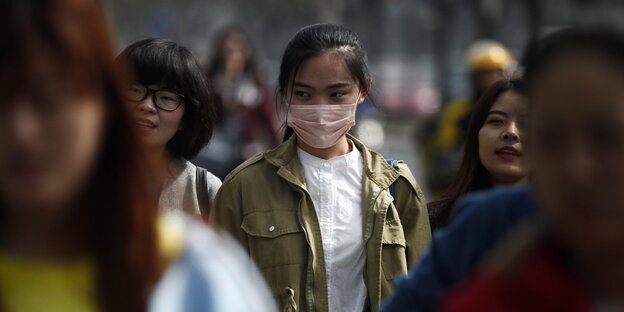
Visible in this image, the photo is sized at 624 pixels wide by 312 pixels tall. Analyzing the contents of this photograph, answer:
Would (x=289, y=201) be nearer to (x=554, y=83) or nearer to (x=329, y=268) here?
(x=329, y=268)

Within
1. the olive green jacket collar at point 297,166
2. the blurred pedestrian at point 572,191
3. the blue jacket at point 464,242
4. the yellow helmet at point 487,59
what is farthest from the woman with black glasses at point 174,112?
the yellow helmet at point 487,59

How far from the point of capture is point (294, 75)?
4637 mm

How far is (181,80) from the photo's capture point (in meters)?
4.71

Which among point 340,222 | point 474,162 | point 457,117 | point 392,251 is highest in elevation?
point 474,162

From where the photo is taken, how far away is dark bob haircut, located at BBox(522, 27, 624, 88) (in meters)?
1.76

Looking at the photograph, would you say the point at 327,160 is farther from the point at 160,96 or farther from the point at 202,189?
the point at 160,96

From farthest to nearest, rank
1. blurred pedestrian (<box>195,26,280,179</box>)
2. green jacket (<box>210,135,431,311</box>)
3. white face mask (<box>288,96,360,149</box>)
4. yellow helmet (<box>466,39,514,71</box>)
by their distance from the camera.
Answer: yellow helmet (<box>466,39,514,71</box>) → blurred pedestrian (<box>195,26,280,179</box>) → white face mask (<box>288,96,360,149</box>) → green jacket (<box>210,135,431,311</box>)

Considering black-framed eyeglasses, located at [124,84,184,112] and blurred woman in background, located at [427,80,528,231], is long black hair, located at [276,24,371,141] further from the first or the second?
blurred woman in background, located at [427,80,528,231]

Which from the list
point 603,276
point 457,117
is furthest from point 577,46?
point 457,117

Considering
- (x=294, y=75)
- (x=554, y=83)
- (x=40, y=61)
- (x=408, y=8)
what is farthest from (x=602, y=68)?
(x=408, y=8)

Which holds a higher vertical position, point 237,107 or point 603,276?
point 603,276

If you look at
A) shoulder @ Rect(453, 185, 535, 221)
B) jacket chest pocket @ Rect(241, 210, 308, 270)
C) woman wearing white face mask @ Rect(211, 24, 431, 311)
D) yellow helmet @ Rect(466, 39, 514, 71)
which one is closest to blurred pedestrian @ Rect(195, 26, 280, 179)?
yellow helmet @ Rect(466, 39, 514, 71)

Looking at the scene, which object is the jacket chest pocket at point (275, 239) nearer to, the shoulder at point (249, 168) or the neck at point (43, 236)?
the shoulder at point (249, 168)

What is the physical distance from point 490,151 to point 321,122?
77 cm
